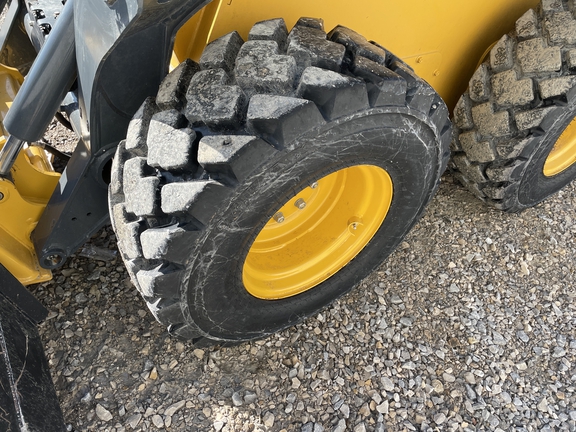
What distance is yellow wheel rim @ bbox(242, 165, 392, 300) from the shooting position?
6.59ft

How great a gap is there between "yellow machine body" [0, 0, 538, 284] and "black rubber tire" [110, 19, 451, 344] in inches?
4.8

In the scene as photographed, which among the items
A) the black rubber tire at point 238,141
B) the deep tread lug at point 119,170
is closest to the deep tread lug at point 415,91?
the black rubber tire at point 238,141

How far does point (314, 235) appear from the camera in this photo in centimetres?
215

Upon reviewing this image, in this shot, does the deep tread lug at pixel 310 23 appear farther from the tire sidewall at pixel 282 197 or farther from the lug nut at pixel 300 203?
the lug nut at pixel 300 203

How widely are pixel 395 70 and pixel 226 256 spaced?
75 centimetres

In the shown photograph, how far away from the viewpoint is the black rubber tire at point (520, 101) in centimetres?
196

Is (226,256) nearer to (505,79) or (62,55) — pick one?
(62,55)

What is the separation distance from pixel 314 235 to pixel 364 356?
57 cm

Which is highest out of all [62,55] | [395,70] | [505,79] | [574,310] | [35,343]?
[62,55]

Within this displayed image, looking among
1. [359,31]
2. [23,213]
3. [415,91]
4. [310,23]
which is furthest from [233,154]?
[23,213]

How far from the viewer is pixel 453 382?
7.16 feet

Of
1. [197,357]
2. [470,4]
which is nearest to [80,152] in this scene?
[197,357]

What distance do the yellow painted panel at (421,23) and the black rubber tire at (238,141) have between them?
4.6 inches

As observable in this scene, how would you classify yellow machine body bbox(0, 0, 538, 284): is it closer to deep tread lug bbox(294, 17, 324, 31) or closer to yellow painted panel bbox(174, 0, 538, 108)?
yellow painted panel bbox(174, 0, 538, 108)
